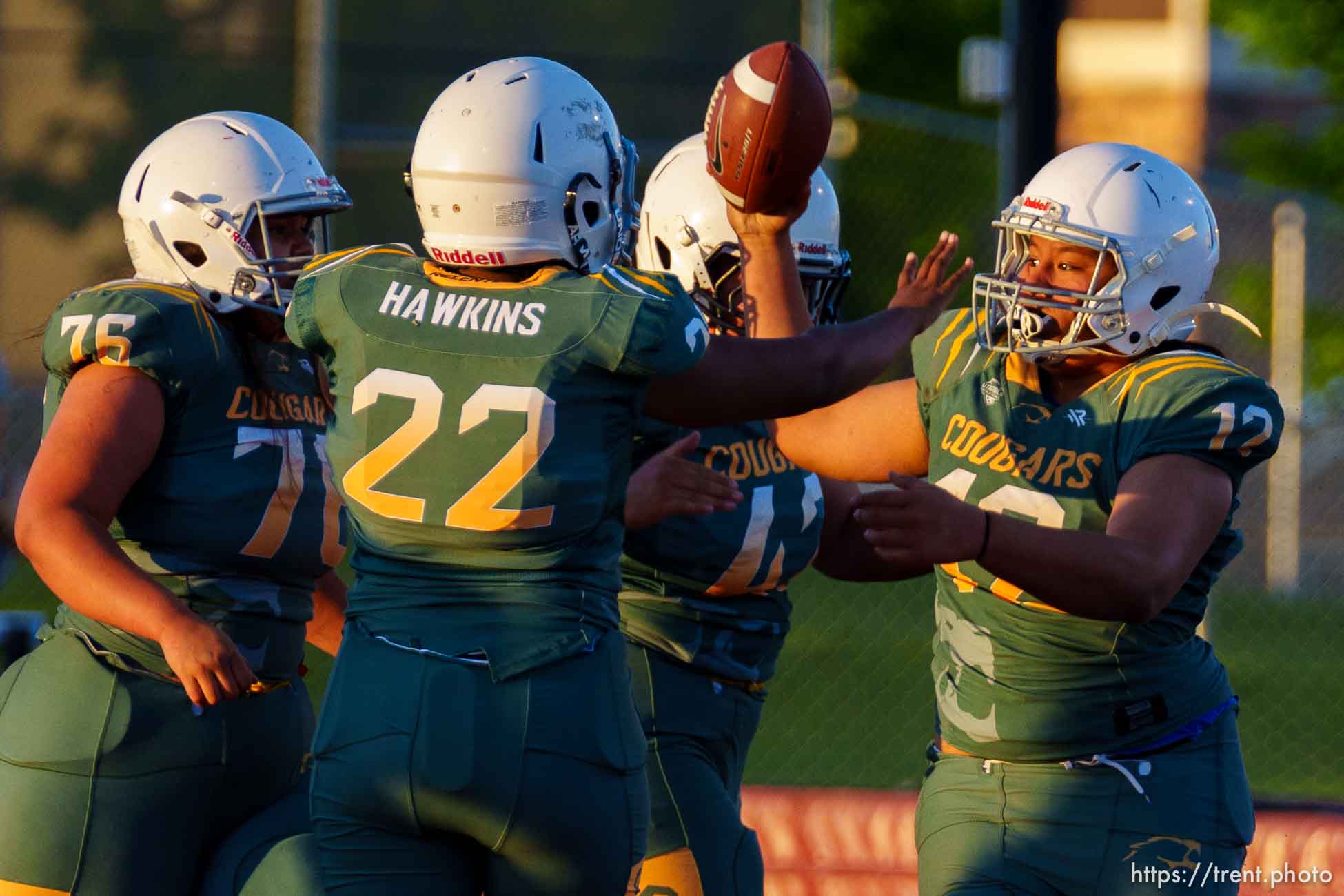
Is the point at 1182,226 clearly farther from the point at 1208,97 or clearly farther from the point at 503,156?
the point at 1208,97

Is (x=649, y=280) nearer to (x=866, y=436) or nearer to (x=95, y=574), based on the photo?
(x=866, y=436)

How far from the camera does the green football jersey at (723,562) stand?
3777 mm

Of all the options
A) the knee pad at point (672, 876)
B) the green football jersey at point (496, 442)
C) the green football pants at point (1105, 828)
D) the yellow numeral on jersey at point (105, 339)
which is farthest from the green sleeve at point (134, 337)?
the green football pants at point (1105, 828)

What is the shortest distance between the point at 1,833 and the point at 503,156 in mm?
1523

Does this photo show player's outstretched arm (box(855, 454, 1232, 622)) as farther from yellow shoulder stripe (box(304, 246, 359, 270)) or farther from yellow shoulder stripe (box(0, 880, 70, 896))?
yellow shoulder stripe (box(0, 880, 70, 896))

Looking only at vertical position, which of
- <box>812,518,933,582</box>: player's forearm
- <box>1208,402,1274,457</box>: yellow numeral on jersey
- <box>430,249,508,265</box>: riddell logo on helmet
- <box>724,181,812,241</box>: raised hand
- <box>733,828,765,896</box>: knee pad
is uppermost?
<box>724,181,812,241</box>: raised hand

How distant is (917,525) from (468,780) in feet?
2.60

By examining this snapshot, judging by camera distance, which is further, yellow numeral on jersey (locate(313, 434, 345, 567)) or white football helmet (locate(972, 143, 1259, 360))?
yellow numeral on jersey (locate(313, 434, 345, 567))

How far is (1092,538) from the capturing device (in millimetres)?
2955

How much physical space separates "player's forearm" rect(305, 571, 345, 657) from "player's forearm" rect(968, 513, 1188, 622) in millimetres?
1678

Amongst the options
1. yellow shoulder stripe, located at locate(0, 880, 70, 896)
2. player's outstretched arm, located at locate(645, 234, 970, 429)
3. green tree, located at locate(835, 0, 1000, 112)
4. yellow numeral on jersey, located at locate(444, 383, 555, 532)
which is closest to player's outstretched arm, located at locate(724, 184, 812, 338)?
player's outstretched arm, located at locate(645, 234, 970, 429)

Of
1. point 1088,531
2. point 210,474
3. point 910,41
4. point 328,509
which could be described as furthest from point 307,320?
point 910,41

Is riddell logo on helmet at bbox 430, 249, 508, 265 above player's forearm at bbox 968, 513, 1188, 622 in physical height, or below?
above

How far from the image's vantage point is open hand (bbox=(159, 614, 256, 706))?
2.98 meters
